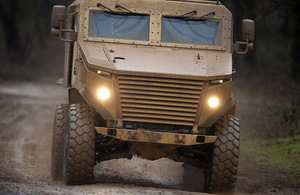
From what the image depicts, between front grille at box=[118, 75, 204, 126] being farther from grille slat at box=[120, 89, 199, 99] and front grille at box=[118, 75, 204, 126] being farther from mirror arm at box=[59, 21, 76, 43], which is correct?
mirror arm at box=[59, 21, 76, 43]

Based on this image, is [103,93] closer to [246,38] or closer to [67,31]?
[67,31]

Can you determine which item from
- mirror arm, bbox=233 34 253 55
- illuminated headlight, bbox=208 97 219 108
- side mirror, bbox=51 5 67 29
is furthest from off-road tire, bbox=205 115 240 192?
side mirror, bbox=51 5 67 29

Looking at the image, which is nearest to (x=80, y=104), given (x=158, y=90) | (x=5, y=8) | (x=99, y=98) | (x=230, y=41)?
(x=99, y=98)

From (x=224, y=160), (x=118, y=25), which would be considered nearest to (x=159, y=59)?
(x=118, y=25)

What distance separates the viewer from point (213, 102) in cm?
1020

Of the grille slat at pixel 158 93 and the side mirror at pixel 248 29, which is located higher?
the side mirror at pixel 248 29

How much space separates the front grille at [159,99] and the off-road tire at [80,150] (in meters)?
0.51

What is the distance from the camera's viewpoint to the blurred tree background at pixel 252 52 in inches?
896

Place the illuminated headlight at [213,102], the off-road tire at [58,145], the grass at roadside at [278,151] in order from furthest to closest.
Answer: the grass at roadside at [278,151] → the off-road tire at [58,145] → the illuminated headlight at [213,102]

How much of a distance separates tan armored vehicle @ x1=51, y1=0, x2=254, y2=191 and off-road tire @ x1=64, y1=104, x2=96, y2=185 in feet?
0.04

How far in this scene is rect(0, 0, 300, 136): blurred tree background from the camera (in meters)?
22.8

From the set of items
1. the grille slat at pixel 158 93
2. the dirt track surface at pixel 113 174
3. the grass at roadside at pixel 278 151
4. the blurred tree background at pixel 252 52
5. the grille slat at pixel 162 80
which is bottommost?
the dirt track surface at pixel 113 174

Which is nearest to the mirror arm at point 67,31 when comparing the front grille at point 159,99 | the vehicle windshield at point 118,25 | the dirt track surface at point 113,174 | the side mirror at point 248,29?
the vehicle windshield at point 118,25

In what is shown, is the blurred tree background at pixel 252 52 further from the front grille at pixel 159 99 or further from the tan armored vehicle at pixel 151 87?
the front grille at pixel 159 99
